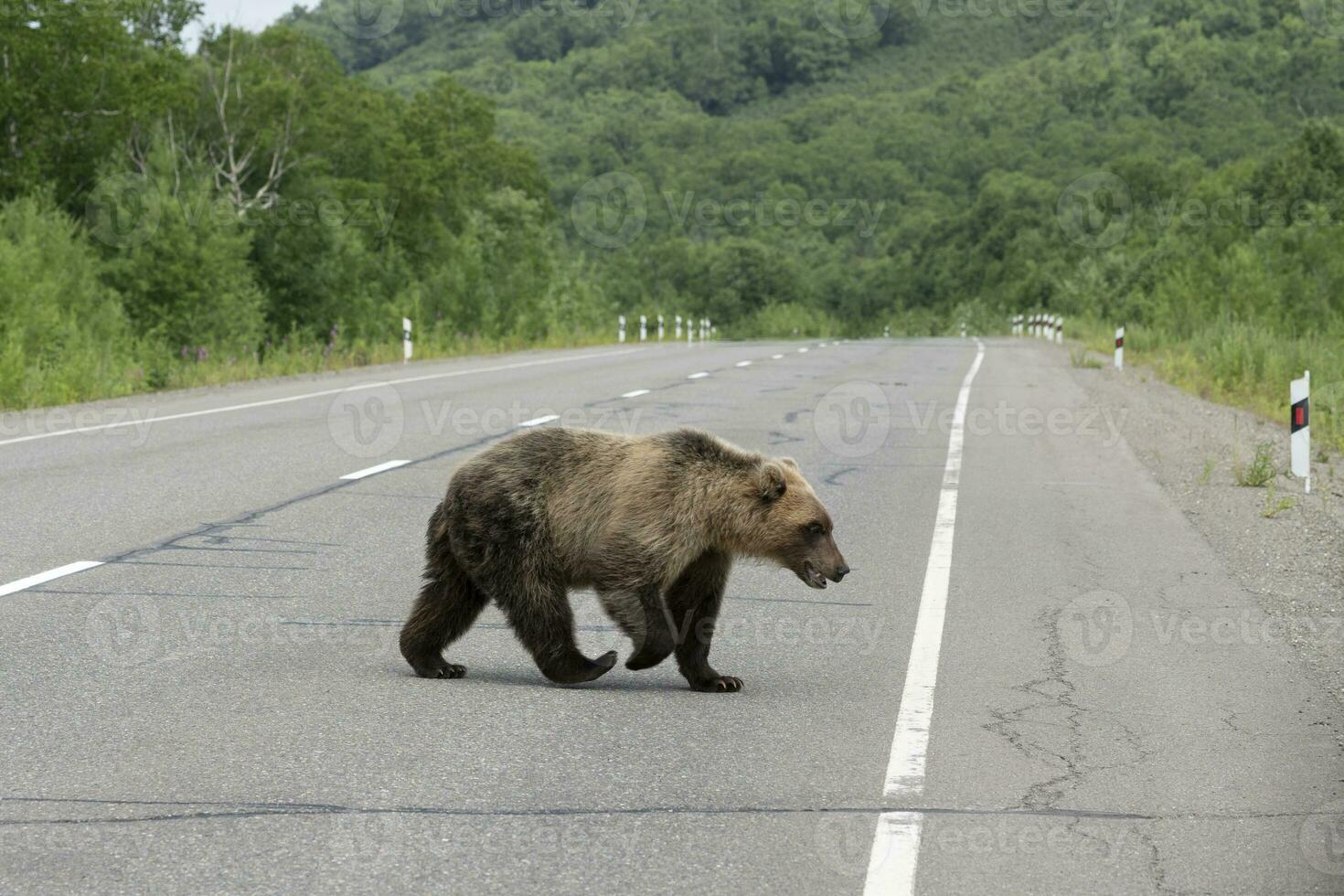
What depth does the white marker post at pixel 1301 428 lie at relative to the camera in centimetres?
1379

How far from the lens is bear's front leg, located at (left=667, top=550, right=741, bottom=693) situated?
6680 mm

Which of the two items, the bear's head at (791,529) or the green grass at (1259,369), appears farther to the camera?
the green grass at (1259,369)

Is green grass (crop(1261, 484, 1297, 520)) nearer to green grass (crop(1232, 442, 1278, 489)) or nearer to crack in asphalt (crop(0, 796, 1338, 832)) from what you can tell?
green grass (crop(1232, 442, 1278, 489))

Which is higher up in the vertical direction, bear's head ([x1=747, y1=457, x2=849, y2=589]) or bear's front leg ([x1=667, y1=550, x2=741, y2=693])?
bear's head ([x1=747, y1=457, x2=849, y2=589])

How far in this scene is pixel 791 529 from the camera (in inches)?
263

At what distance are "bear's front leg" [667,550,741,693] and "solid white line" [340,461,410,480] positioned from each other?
7129 mm

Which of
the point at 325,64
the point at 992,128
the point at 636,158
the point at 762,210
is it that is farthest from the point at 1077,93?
the point at 325,64

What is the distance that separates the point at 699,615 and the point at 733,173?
137m

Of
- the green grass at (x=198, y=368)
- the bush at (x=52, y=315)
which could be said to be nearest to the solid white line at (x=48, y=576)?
the green grass at (x=198, y=368)

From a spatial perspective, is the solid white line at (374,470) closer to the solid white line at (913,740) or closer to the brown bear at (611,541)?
the solid white line at (913,740)

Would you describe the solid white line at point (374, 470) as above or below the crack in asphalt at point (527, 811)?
below

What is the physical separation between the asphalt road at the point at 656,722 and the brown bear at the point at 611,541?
221 millimetres

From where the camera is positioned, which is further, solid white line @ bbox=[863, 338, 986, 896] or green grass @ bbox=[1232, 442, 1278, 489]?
green grass @ bbox=[1232, 442, 1278, 489]

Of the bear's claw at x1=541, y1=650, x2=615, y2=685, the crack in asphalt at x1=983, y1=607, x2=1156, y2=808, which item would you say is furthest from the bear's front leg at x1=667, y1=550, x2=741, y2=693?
the crack in asphalt at x1=983, y1=607, x2=1156, y2=808
